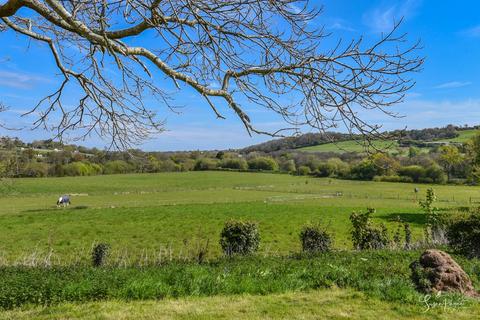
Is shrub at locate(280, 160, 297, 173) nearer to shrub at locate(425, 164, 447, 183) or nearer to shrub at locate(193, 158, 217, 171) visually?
shrub at locate(193, 158, 217, 171)

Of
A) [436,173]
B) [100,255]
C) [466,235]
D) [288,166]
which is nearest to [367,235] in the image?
[466,235]

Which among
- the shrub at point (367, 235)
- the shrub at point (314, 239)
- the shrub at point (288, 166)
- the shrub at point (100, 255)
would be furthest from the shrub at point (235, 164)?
the shrub at point (100, 255)

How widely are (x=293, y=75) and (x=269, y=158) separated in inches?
4041

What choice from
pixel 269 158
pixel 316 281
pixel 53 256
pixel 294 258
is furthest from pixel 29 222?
pixel 269 158

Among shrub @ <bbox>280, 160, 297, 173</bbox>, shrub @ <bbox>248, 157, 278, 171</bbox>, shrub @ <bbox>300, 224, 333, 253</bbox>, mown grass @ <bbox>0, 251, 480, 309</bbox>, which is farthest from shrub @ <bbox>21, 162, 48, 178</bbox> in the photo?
shrub @ <bbox>280, 160, 297, 173</bbox>

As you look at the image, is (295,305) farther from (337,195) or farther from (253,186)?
(253,186)

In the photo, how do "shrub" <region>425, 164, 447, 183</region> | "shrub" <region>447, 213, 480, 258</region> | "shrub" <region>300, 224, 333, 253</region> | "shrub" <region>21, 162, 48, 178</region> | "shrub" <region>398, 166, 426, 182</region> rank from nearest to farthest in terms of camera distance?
1. "shrub" <region>447, 213, 480, 258</region>
2. "shrub" <region>300, 224, 333, 253</region>
3. "shrub" <region>21, 162, 48, 178</region>
4. "shrub" <region>425, 164, 447, 183</region>
5. "shrub" <region>398, 166, 426, 182</region>

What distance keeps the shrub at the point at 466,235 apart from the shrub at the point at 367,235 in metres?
2.36

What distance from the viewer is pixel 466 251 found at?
38.8 ft

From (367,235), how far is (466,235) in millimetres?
3451

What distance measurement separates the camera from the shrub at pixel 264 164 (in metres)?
104

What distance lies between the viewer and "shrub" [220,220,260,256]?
46.7ft

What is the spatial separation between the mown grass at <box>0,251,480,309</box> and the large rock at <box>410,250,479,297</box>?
262mm

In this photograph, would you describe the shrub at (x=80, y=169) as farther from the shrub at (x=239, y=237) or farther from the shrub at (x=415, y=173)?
the shrub at (x=239, y=237)
